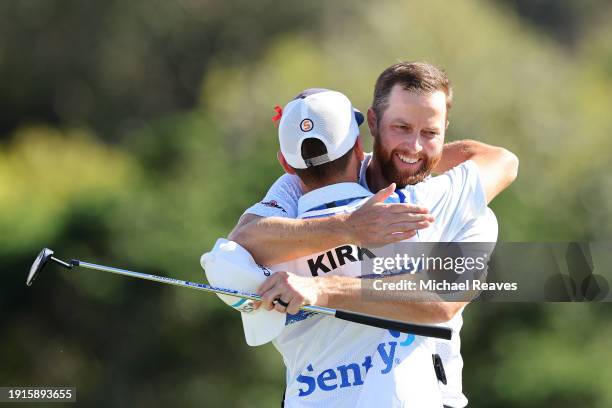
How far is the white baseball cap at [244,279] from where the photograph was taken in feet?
16.4

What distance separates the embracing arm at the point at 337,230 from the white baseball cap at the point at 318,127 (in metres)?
0.28

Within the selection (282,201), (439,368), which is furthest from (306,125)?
(439,368)

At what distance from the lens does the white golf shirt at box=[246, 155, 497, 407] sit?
5.18 metres

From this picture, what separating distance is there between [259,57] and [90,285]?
20517 millimetres

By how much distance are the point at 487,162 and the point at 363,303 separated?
108cm

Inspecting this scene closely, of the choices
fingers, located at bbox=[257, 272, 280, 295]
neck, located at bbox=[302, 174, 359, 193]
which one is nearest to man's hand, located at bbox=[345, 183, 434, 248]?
neck, located at bbox=[302, 174, 359, 193]

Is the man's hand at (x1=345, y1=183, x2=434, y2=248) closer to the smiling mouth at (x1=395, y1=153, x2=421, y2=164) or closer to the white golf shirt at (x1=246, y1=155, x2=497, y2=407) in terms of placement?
the white golf shirt at (x1=246, y1=155, x2=497, y2=407)

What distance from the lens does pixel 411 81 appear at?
17.8 feet

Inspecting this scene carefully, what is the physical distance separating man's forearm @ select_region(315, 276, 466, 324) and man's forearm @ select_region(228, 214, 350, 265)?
17cm

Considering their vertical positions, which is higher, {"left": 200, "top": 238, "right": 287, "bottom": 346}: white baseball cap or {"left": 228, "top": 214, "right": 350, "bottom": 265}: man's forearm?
{"left": 228, "top": 214, "right": 350, "bottom": 265}: man's forearm

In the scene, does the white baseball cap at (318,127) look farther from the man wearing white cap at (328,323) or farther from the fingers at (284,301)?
the fingers at (284,301)

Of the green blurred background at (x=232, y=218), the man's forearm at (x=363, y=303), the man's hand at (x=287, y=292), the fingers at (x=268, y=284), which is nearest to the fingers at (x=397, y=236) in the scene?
the man's forearm at (x=363, y=303)

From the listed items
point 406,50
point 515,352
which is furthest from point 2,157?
point 515,352

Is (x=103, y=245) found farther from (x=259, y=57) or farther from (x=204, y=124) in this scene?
(x=259, y=57)
